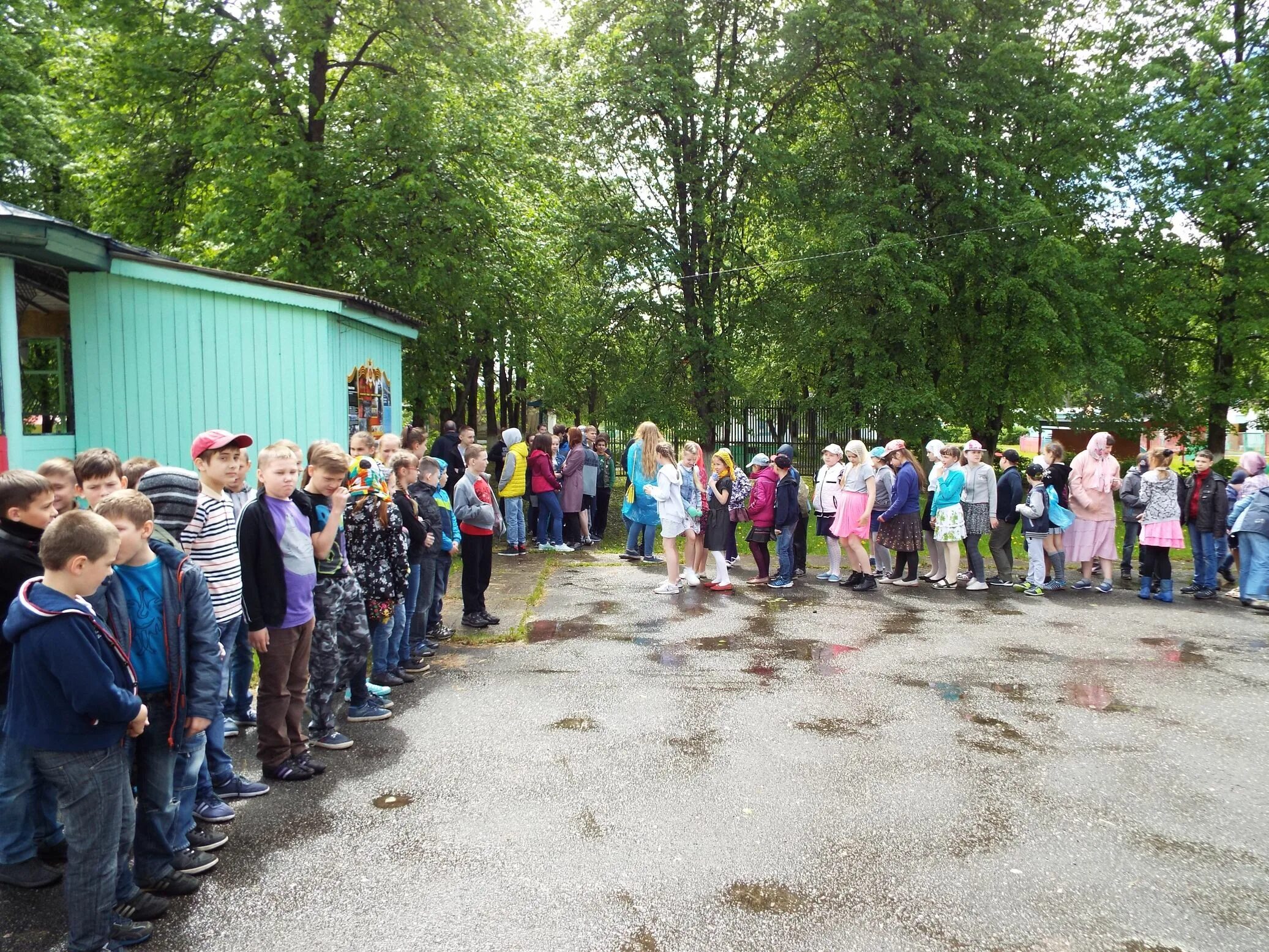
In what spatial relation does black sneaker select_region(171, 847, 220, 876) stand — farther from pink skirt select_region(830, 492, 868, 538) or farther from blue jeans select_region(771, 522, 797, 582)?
pink skirt select_region(830, 492, 868, 538)

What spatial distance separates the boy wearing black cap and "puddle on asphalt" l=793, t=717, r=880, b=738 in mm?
6273

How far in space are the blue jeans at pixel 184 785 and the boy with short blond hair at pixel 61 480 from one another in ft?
4.03

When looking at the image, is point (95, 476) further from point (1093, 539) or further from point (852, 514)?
point (1093, 539)

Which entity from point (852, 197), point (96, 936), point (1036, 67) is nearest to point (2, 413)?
point (96, 936)

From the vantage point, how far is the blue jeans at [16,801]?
13.0 feet

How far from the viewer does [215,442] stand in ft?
15.6

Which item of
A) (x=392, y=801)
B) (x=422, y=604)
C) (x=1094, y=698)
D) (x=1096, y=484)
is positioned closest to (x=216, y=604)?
(x=392, y=801)

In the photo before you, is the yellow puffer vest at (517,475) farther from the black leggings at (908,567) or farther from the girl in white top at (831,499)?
the black leggings at (908,567)

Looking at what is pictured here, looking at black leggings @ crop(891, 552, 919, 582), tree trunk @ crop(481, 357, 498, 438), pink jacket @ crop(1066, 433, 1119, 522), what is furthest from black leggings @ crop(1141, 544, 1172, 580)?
tree trunk @ crop(481, 357, 498, 438)

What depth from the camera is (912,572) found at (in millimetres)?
12055

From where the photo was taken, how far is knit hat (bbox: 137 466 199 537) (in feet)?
15.0

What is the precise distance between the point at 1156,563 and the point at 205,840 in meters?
10.6

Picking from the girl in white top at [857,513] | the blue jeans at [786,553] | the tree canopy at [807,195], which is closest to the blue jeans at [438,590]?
the blue jeans at [786,553]

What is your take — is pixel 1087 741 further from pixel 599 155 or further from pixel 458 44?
pixel 599 155
